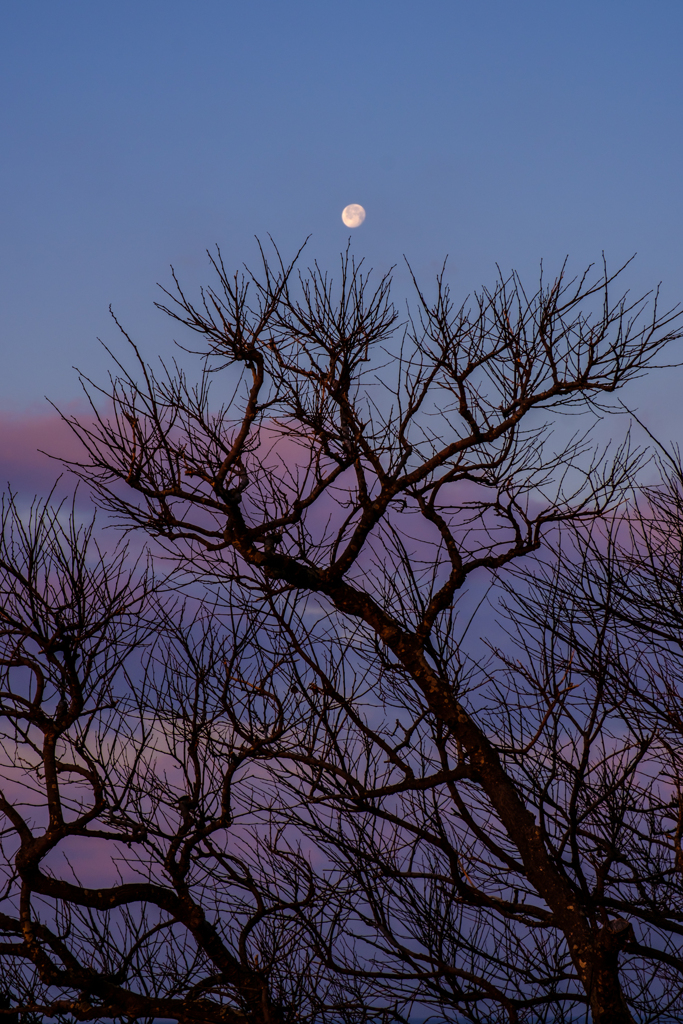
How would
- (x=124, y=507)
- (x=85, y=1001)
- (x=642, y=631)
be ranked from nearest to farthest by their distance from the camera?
(x=85, y=1001) < (x=124, y=507) < (x=642, y=631)

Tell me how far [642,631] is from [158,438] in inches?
192

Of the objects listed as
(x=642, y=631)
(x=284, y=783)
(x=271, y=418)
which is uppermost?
(x=271, y=418)

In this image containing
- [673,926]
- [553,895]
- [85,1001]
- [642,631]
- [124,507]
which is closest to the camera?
[553,895]

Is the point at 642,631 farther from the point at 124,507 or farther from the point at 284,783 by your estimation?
the point at 124,507

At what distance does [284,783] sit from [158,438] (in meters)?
2.98

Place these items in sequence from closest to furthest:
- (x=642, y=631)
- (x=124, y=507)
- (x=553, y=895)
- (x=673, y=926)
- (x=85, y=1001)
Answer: (x=553, y=895), (x=673, y=926), (x=85, y=1001), (x=124, y=507), (x=642, y=631)

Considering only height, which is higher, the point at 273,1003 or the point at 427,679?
the point at 427,679

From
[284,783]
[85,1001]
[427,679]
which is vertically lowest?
[85,1001]

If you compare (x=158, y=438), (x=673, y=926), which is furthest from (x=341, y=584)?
(x=673, y=926)

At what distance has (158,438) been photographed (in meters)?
6.45

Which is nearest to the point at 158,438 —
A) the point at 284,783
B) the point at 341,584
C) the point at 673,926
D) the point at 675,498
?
the point at 341,584

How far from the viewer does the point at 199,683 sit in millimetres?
7008

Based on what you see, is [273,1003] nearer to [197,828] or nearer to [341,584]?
[197,828]

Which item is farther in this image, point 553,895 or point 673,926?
point 673,926
